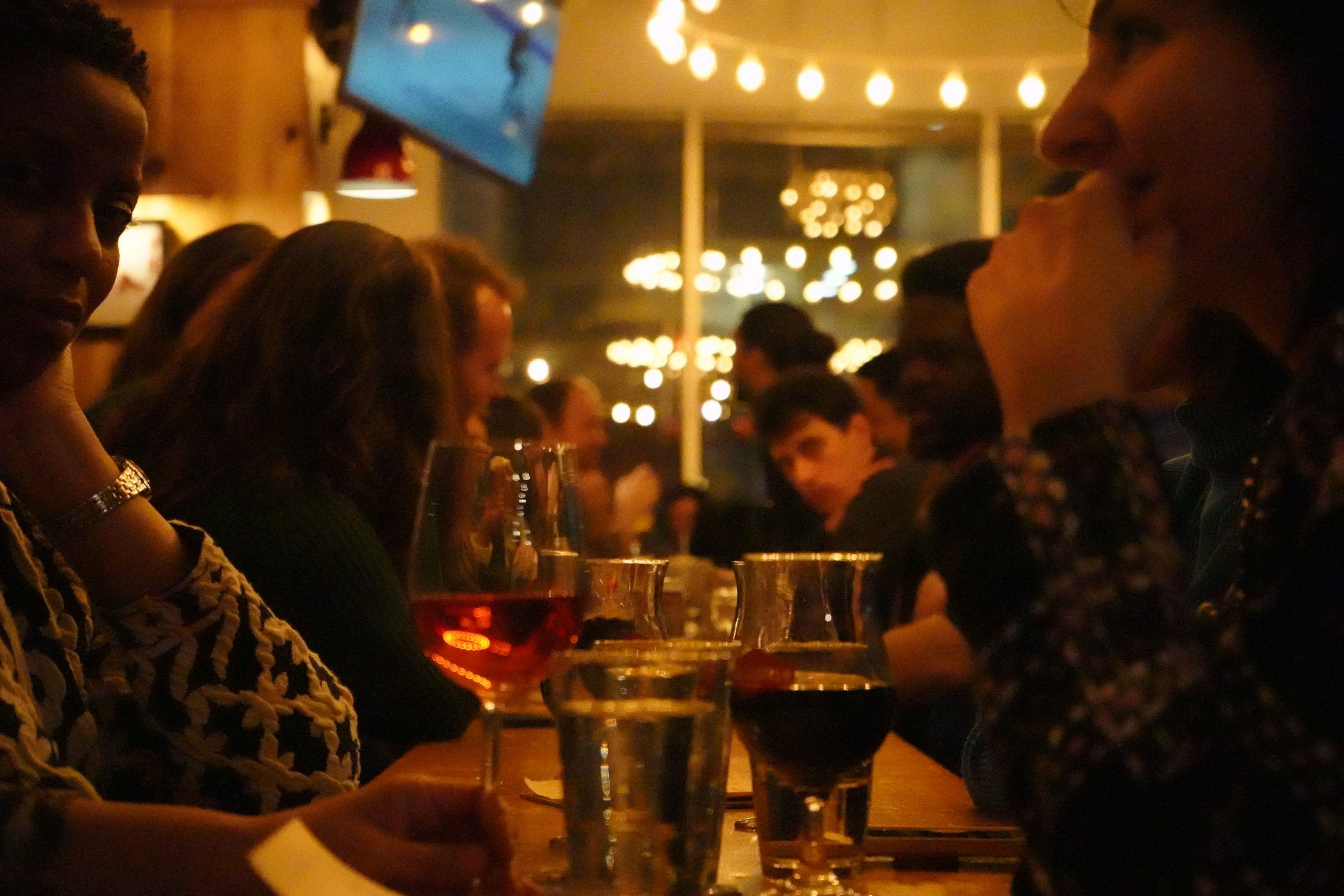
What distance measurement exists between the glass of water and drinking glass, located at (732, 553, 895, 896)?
15cm

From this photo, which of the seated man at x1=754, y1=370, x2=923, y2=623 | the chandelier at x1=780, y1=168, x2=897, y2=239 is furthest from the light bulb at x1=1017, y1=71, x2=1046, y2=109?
the seated man at x1=754, y1=370, x2=923, y2=623

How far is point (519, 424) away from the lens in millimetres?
3865

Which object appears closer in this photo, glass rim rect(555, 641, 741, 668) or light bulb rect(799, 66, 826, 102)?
glass rim rect(555, 641, 741, 668)

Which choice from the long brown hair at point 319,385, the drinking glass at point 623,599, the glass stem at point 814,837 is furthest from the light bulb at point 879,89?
the glass stem at point 814,837

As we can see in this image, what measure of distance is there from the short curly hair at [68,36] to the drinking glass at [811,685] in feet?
1.90

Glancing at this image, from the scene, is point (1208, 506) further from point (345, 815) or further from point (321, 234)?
point (321, 234)

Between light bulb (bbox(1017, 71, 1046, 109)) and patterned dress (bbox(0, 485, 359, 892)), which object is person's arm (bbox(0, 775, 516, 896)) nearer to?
patterned dress (bbox(0, 485, 359, 892))

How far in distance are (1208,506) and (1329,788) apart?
25.6 inches

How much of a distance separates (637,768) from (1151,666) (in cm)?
27

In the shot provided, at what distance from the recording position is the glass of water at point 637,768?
76cm

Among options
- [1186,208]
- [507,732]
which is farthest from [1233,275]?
[507,732]

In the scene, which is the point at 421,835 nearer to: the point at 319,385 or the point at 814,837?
the point at 814,837

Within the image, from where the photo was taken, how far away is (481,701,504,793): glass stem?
0.78 m

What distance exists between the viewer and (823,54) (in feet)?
21.4
